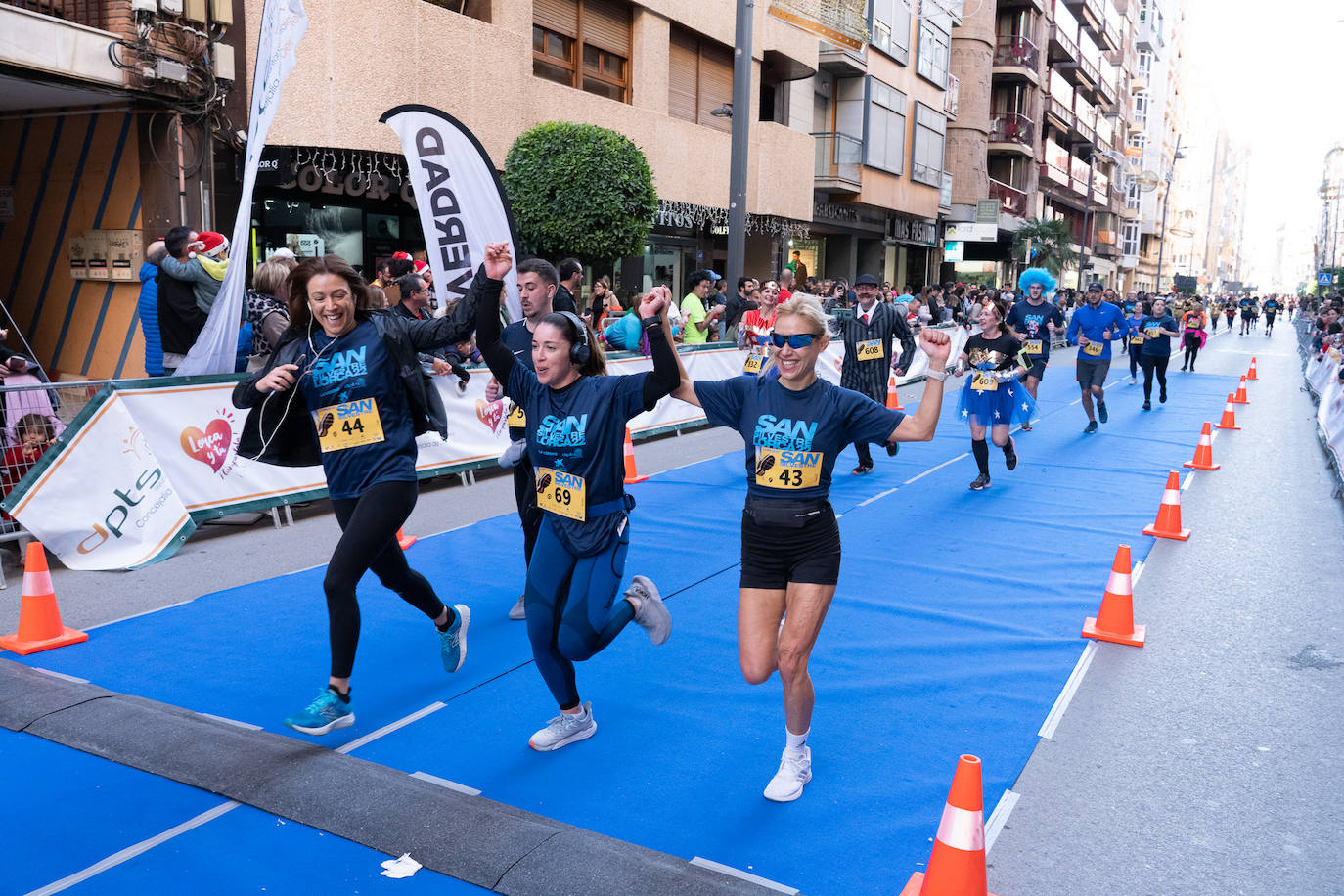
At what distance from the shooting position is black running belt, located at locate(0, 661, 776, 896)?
3.34 metres

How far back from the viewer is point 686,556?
7.51m

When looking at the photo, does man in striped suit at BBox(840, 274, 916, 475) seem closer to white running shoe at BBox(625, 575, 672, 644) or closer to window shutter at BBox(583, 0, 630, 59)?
white running shoe at BBox(625, 575, 672, 644)

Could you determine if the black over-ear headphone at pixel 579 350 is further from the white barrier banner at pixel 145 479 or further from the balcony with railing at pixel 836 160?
the balcony with railing at pixel 836 160

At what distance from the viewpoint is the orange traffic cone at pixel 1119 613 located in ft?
19.1

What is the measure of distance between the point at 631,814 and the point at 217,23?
12049 millimetres

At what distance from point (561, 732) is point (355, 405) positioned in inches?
65.0

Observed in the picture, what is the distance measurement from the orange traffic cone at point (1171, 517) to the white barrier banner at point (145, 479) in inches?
177

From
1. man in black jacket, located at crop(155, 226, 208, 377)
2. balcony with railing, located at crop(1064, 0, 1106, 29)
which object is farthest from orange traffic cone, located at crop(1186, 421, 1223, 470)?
balcony with railing, located at crop(1064, 0, 1106, 29)

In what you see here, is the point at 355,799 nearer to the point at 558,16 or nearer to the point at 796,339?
the point at 796,339

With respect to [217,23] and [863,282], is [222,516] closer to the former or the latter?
[863,282]

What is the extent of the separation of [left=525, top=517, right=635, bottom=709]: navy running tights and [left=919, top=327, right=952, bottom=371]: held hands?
1.36m

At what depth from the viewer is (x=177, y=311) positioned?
27.2 ft

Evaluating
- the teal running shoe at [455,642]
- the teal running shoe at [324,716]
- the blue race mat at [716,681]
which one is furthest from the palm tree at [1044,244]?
the teal running shoe at [324,716]

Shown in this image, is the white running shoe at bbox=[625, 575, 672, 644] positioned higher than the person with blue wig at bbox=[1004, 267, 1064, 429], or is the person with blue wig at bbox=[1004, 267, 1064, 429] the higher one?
the person with blue wig at bbox=[1004, 267, 1064, 429]
